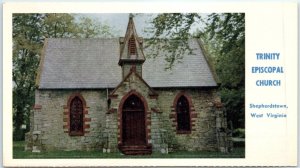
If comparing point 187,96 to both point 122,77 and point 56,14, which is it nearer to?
point 122,77

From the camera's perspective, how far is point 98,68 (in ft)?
66.3

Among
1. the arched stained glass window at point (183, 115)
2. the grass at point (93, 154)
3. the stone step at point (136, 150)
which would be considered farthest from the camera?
Result: the arched stained glass window at point (183, 115)

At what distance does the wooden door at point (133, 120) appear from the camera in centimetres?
1994

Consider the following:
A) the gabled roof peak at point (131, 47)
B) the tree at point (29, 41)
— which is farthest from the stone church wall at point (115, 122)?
the gabled roof peak at point (131, 47)

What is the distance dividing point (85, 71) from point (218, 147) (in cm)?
411

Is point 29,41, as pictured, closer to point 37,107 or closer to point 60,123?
point 37,107

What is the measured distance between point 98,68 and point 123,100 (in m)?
1.12

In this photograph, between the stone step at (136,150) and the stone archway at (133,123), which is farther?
the stone archway at (133,123)

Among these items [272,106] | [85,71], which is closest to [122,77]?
[85,71]

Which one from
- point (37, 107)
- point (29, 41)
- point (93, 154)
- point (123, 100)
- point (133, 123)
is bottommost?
point (93, 154)

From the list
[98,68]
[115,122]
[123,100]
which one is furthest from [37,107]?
[123,100]

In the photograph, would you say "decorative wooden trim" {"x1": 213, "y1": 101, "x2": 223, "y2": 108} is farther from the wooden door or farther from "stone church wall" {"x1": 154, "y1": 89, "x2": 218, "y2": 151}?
the wooden door

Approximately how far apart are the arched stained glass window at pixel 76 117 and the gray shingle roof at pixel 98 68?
449 mm

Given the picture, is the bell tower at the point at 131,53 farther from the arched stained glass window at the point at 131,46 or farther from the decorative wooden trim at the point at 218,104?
the decorative wooden trim at the point at 218,104
